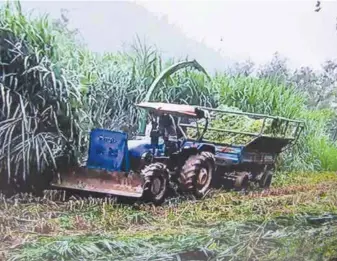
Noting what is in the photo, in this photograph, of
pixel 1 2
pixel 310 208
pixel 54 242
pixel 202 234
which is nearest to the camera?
pixel 1 2

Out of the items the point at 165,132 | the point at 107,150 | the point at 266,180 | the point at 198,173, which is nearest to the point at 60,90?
the point at 107,150

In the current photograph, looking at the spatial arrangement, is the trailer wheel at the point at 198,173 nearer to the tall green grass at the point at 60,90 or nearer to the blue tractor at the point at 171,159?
the blue tractor at the point at 171,159

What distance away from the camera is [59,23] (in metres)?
2.11

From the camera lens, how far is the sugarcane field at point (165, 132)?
209 centimetres

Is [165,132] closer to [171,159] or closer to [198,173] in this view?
[171,159]

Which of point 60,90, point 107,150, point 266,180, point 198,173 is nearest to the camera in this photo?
point 60,90

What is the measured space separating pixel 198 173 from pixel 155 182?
0.19m

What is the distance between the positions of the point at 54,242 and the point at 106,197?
0.76 ft

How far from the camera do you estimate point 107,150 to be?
2238 mm

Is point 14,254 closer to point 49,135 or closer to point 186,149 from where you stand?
point 49,135

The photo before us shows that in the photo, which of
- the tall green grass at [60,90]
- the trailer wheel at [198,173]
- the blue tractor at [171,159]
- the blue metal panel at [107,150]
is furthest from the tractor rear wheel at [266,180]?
the blue metal panel at [107,150]

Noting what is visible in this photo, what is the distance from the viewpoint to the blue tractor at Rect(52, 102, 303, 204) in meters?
2.24

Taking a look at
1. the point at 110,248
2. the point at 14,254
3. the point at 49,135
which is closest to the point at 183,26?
the point at 49,135

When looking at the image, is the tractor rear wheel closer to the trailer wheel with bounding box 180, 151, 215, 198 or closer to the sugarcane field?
the sugarcane field
